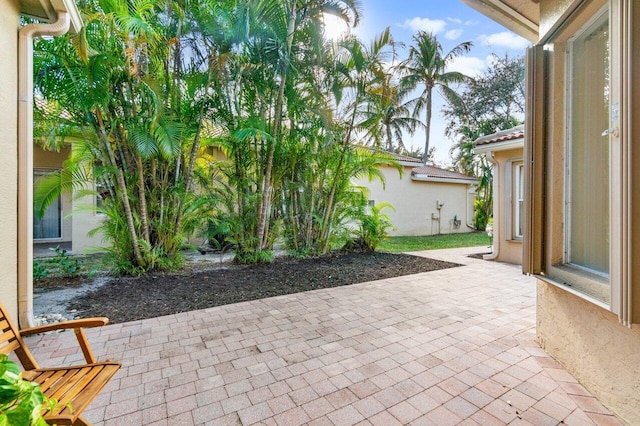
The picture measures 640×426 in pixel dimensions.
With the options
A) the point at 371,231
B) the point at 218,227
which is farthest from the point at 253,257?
the point at 371,231

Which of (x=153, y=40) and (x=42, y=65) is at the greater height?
(x=153, y=40)

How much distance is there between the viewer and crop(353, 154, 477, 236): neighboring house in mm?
13617

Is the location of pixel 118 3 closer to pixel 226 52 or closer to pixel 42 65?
pixel 42 65

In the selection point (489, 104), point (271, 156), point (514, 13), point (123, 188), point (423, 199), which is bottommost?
point (123, 188)

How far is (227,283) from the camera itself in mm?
5484

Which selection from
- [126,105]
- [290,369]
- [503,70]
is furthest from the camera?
[503,70]

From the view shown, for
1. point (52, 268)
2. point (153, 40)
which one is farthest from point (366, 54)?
point (52, 268)

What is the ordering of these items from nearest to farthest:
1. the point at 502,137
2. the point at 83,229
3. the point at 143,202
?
1. the point at 143,202
2. the point at 502,137
3. the point at 83,229

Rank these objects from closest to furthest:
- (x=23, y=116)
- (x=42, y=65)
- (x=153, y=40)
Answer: (x=23, y=116) < (x=42, y=65) < (x=153, y=40)

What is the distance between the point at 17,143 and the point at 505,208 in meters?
8.95

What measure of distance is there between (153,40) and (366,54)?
4.48 meters

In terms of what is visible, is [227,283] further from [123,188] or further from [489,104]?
[489,104]

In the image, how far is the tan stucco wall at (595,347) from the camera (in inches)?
77.9

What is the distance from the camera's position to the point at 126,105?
17.4ft
